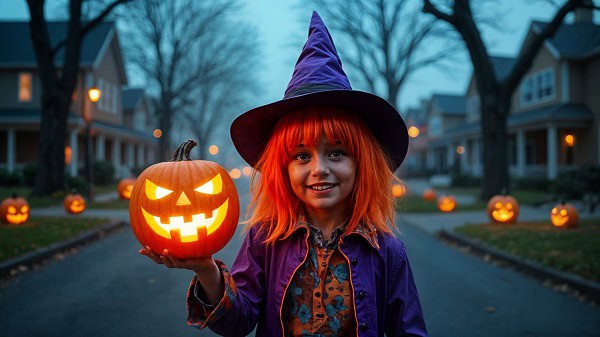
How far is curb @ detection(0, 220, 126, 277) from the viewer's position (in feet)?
19.6

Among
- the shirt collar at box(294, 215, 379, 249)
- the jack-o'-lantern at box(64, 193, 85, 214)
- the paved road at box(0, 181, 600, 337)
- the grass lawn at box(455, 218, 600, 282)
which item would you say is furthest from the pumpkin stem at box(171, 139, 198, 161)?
the jack-o'-lantern at box(64, 193, 85, 214)

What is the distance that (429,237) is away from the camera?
9.72 meters

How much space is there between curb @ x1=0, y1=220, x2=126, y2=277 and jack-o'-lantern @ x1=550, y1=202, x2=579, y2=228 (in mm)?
9287

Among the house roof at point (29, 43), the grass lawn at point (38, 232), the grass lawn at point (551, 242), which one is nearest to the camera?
the grass lawn at point (551, 242)

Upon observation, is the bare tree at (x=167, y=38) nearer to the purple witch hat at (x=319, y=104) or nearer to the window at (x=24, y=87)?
the window at (x=24, y=87)

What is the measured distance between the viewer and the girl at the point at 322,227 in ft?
5.98

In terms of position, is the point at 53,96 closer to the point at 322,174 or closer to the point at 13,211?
the point at 13,211

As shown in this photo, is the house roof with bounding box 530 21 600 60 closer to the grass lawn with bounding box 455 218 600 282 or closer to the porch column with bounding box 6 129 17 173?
the grass lawn with bounding box 455 218 600 282

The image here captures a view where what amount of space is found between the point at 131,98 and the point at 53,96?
87.0 feet

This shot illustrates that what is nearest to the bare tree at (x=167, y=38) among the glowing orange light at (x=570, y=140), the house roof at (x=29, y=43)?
the house roof at (x=29, y=43)

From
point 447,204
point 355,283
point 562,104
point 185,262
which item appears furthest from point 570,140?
point 185,262

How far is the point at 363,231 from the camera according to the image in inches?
75.6

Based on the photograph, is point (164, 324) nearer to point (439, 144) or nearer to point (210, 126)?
point (439, 144)

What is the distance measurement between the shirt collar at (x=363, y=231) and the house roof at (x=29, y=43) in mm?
27859
